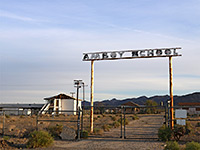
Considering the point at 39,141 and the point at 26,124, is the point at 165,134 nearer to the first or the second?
the point at 39,141

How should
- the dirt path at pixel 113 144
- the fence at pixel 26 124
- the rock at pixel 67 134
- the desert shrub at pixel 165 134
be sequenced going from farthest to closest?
the fence at pixel 26 124 < the rock at pixel 67 134 < the desert shrub at pixel 165 134 < the dirt path at pixel 113 144

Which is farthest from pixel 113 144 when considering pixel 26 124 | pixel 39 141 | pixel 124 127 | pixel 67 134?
pixel 26 124

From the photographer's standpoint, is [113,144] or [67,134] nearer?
[113,144]

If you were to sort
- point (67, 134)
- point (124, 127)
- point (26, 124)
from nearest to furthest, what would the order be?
1. point (67, 134)
2. point (124, 127)
3. point (26, 124)

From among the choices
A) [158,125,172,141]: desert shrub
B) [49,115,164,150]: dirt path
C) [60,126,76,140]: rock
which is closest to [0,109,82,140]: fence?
[60,126,76,140]: rock

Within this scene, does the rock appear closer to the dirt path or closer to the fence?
the fence

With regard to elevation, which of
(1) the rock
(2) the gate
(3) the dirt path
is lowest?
(2) the gate

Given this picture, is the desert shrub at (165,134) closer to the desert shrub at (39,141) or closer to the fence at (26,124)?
the fence at (26,124)

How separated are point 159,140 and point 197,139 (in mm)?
2333

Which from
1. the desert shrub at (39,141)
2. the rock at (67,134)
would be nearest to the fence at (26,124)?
the rock at (67,134)

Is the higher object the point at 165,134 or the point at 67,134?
the point at 165,134

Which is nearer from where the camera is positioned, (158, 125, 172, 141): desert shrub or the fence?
(158, 125, 172, 141): desert shrub

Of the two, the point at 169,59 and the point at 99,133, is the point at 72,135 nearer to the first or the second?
the point at 99,133

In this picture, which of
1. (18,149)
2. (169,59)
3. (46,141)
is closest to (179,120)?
(169,59)
